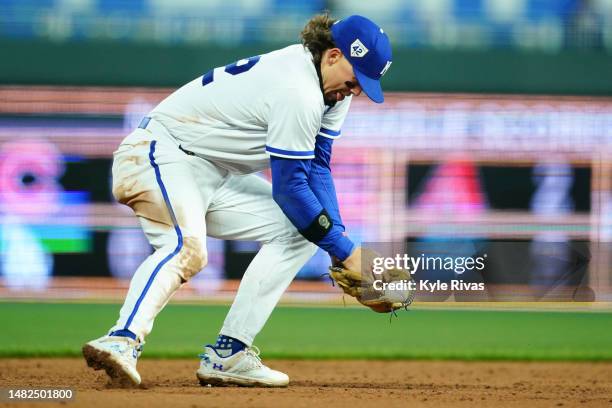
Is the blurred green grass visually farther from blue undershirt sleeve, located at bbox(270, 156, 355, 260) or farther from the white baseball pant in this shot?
blue undershirt sleeve, located at bbox(270, 156, 355, 260)

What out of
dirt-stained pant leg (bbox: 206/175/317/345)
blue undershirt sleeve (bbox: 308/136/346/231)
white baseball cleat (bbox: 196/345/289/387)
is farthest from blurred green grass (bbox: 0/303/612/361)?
blue undershirt sleeve (bbox: 308/136/346/231)

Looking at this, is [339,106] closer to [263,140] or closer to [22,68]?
[263,140]

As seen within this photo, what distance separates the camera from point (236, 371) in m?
4.44

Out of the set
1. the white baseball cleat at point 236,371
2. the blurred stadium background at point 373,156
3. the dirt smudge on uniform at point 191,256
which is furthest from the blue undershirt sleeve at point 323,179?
the blurred stadium background at point 373,156

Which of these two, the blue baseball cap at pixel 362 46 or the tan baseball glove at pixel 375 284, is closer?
the blue baseball cap at pixel 362 46

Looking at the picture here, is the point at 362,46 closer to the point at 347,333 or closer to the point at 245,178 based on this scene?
the point at 245,178

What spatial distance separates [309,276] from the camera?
28.2 feet

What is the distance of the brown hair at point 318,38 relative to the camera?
414 centimetres

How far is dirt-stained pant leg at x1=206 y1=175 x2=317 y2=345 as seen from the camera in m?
4.39

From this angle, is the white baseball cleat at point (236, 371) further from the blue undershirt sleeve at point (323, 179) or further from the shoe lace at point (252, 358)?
the blue undershirt sleeve at point (323, 179)

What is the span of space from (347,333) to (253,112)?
3.88 metres

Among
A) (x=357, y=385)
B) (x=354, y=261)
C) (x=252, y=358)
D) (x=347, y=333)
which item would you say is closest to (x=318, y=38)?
(x=354, y=261)

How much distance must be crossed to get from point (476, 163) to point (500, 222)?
1.70 ft

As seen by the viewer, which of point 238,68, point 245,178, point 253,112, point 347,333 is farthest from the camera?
point 347,333
